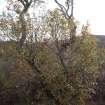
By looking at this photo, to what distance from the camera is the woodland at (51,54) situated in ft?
73.5

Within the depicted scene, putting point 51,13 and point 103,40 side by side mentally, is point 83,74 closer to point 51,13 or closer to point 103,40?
point 51,13

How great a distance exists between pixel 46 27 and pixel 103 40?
52.4 ft

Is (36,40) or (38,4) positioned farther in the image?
(38,4)

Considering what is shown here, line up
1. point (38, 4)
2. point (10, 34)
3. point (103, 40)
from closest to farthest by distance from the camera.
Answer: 1. point (10, 34)
2. point (38, 4)
3. point (103, 40)

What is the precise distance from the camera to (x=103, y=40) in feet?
124

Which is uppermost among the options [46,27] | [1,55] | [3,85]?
[46,27]

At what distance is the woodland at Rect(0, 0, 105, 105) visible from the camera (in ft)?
73.5

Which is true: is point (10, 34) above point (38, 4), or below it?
below

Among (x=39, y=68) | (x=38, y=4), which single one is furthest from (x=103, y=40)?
(x=39, y=68)

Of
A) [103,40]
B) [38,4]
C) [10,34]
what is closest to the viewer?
[10,34]

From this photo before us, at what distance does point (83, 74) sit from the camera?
23.2 metres

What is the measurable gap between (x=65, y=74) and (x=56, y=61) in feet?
2.58

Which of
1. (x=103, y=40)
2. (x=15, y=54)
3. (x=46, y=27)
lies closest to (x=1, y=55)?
(x=15, y=54)

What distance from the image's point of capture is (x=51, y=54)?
22.9 meters
